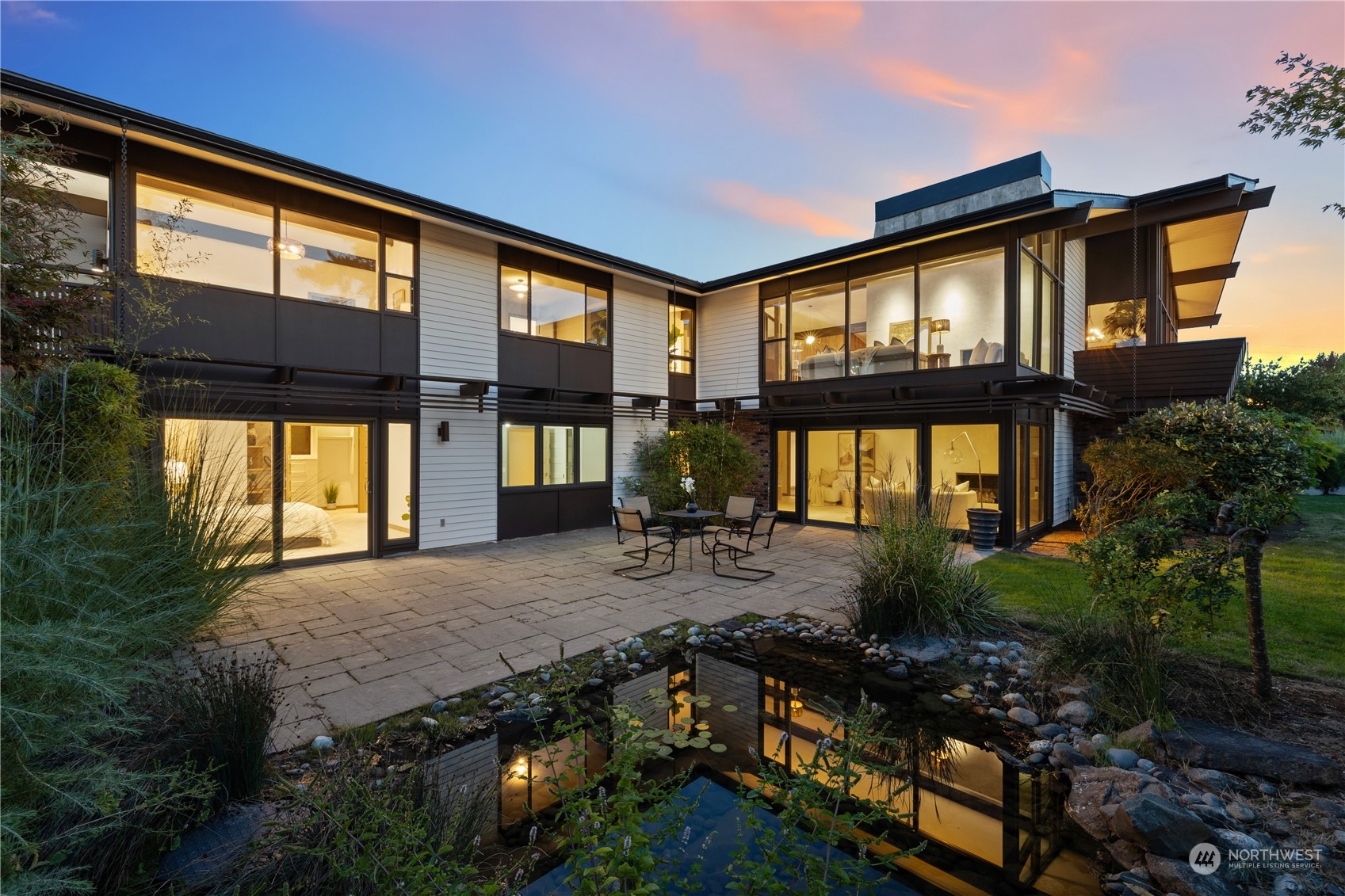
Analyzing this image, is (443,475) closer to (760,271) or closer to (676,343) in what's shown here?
(676,343)

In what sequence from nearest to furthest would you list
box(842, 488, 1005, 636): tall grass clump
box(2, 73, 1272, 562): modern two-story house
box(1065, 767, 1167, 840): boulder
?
box(1065, 767, 1167, 840): boulder → box(842, 488, 1005, 636): tall grass clump → box(2, 73, 1272, 562): modern two-story house

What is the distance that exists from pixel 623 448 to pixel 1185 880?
10073mm

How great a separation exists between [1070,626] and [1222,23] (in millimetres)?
6335

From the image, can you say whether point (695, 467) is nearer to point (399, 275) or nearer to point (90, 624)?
point (399, 275)

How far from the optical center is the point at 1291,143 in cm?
352

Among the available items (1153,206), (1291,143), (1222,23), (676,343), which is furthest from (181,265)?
(1153,206)

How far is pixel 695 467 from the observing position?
11305 mm

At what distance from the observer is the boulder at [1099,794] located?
2.53 meters

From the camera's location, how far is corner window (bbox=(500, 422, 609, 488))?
32.2 feet

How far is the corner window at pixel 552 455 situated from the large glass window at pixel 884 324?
5145 mm

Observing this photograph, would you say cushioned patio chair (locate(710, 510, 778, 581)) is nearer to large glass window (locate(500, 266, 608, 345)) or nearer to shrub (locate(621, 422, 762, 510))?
shrub (locate(621, 422, 762, 510))

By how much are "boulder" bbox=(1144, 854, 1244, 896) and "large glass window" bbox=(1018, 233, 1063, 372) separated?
8006 millimetres

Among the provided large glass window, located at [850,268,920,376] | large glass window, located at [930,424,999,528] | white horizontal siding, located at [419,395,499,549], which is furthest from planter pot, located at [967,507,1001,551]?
white horizontal siding, located at [419,395,499,549]

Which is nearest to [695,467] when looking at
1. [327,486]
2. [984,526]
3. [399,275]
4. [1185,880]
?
[984,526]
